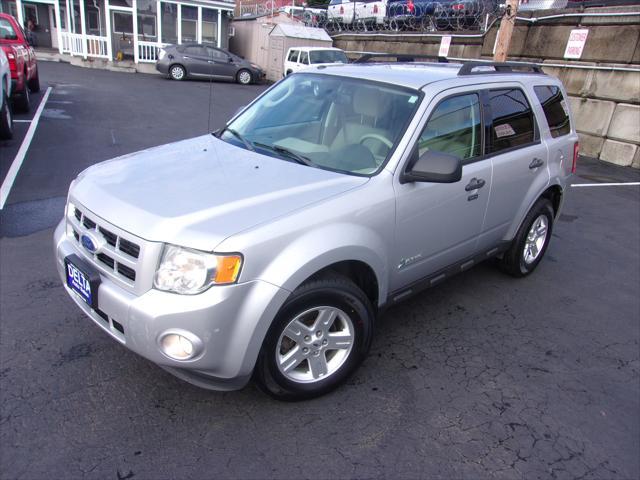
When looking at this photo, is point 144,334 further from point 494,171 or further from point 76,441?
point 494,171

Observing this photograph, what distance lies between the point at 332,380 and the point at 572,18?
42.3ft

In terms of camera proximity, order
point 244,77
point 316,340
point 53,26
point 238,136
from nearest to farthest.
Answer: point 316,340
point 238,136
point 244,77
point 53,26

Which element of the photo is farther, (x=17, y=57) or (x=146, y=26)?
(x=146, y=26)

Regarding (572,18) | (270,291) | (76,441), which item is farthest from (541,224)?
(572,18)

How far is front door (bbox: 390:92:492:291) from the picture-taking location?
10.4ft

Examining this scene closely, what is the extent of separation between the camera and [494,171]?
3.79 m

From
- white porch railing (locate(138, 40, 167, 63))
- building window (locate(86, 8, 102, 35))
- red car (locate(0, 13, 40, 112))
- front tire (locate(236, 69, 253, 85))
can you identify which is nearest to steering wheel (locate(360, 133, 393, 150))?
red car (locate(0, 13, 40, 112))

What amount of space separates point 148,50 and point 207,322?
24.4 meters

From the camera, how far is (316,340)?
2.82 metres

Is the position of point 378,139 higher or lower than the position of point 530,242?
higher

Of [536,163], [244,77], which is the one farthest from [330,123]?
[244,77]

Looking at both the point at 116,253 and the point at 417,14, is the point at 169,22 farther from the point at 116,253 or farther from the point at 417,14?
the point at 116,253

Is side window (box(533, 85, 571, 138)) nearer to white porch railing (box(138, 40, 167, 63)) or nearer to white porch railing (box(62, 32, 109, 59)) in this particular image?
white porch railing (box(138, 40, 167, 63))

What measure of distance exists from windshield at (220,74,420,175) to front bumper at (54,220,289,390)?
1105mm
